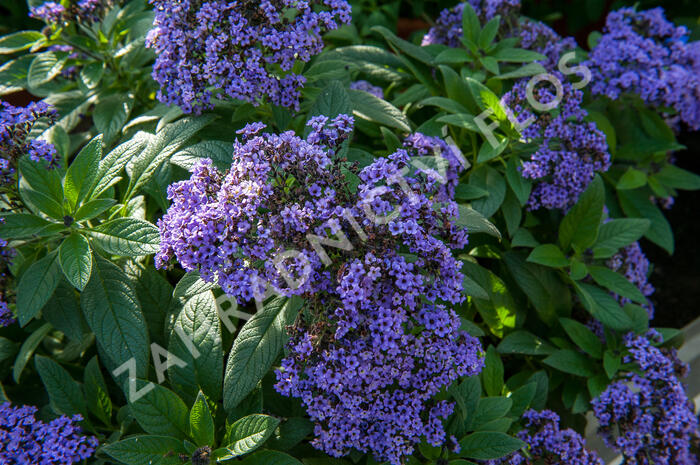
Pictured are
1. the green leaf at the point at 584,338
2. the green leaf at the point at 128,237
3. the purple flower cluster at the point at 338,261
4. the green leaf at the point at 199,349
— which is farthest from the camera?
the green leaf at the point at 584,338

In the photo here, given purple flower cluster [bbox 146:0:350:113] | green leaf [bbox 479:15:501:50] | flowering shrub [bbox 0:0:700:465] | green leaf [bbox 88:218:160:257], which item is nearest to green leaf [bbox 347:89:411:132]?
flowering shrub [bbox 0:0:700:465]

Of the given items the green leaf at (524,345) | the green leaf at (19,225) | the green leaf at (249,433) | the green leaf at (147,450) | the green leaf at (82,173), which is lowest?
the green leaf at (524,345)

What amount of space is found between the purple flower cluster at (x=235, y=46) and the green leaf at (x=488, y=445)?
118 centimetres

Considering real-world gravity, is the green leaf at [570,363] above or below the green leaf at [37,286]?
below

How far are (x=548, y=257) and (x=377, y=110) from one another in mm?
849

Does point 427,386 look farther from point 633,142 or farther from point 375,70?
point 633,142

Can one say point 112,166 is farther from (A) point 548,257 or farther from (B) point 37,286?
(A) point 548,257

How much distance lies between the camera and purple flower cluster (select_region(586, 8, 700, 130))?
7.92ft

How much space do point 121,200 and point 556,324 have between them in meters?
1.75

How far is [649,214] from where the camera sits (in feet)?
8.61

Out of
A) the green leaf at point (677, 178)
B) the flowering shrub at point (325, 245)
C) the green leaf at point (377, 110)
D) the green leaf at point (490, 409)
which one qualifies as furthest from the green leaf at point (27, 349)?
the green leaf at point (677, 178)

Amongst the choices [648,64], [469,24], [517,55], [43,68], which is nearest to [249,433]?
[43,68]

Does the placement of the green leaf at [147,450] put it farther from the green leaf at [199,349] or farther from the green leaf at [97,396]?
the green leaf at [97,396]

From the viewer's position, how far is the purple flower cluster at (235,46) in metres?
1.70
